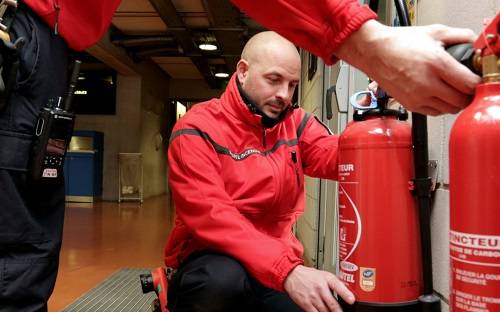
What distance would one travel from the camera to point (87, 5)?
1205 mm

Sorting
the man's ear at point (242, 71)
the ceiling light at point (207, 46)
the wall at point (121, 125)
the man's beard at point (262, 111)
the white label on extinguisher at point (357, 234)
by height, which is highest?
the ceiling light at point (207, 46)

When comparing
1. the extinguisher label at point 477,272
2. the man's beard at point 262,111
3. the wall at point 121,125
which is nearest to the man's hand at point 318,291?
the extinguisher label at point 477,272

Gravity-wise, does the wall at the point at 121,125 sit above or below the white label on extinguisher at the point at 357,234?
above

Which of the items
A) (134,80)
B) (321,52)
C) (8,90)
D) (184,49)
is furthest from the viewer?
(134,80)

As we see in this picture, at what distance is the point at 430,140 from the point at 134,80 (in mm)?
9235

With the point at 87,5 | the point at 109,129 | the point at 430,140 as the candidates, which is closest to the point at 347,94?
the point at 430,140

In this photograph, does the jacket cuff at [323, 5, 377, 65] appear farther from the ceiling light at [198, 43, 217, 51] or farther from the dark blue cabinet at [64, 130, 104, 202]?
the dark blue cabinet at [64, 130, 104, 202]

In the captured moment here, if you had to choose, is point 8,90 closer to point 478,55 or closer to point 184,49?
point 478,55

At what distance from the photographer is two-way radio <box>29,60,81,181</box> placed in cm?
110

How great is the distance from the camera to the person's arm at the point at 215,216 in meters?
1.11

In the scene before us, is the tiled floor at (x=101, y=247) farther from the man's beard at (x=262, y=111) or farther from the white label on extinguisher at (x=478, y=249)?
the white label on extinguisher at (x=478, y=249)

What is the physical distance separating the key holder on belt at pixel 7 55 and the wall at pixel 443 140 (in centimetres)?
99

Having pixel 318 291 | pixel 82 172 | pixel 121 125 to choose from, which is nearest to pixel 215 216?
pixel 318 291

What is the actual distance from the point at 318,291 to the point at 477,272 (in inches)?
17.7
